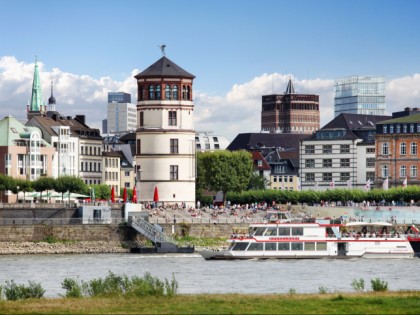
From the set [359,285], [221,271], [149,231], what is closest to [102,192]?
Result: [149,231]

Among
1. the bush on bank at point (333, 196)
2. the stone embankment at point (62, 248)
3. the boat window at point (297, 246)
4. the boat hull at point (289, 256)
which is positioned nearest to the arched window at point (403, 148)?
the bush on bank at point (333, 196)

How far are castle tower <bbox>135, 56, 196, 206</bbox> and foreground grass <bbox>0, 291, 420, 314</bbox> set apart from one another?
75592mm

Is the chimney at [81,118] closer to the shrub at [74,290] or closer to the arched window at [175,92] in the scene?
the arched window at [175,92]

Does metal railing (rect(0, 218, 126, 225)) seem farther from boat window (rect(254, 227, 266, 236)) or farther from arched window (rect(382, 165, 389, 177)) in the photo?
arched window (rect(382, 165, 389, 177))

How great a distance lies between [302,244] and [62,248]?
20422 mm

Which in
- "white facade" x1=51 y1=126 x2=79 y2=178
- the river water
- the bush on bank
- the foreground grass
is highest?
"white facade" x1=51 y1=126 x2=79 y2=178

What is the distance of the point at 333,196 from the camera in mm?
149000

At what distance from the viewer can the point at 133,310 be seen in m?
48.9

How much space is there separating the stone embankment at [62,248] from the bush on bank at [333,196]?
38.7 meters

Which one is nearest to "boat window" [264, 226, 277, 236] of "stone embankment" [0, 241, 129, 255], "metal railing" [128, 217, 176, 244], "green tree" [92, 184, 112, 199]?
"metal railing" [128, 217, 176, 244]

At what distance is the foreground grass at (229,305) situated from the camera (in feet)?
160

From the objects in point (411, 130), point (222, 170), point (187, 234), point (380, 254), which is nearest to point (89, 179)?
point (222, 170)

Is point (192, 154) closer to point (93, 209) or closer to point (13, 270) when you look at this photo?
point (93, 209)

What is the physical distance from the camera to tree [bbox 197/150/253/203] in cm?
15262
